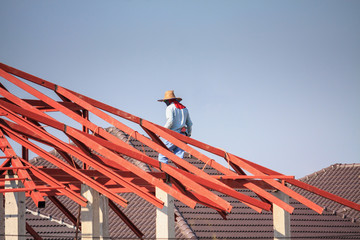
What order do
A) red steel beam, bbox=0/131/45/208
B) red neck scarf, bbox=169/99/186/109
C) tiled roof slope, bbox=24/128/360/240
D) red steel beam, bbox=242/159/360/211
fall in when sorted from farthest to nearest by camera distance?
tiled roof slope, bbox=24/128/360/240
red neck scarf, bbox=169/99/186/109
red steel beam, bbox=242/159/360/211
red steel beam, bbox=0/131/45/208

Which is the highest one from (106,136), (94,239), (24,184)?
(106,136)

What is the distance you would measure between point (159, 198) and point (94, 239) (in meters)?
1.98

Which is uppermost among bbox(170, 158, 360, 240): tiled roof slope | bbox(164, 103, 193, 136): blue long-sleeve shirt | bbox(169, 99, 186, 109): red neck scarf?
bbox(169, 99, 186, 109): red neck scarf

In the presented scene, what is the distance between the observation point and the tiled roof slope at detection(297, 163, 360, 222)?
2520 centimetres

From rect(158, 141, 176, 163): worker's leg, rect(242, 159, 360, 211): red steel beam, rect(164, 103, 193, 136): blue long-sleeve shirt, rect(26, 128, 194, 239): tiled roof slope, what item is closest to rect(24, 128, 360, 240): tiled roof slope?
rect(26, 128, 194, 239): tiled roof slope

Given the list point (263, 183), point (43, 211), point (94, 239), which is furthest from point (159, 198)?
point (43, 211)

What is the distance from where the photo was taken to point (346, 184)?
26.8 m

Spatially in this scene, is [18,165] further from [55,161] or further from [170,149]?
[170,149]

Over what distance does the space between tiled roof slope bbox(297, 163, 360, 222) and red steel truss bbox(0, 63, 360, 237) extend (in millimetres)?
12299

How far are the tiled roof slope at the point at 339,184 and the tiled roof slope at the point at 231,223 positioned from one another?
1.09 m

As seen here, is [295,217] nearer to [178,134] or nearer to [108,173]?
[178,134]

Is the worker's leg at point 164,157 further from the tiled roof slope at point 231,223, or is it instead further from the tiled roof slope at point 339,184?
the tiled roof slope at point 339,184

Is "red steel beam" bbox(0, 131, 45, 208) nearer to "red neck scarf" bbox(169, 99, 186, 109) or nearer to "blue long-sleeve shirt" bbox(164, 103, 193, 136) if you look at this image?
"blue long-sleeve shirt" bbox(164, 103, 193, 136)

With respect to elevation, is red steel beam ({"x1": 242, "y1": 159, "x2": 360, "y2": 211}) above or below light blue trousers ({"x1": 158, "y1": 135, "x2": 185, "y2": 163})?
below
